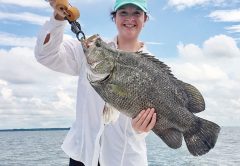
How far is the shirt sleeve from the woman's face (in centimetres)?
61

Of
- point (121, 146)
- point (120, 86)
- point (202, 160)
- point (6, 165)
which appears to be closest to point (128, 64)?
point (120, 86)

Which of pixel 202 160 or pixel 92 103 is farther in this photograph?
pixel 202 160

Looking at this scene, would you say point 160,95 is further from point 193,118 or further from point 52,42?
→ point 52,42

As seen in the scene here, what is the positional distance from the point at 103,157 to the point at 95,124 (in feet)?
1.43

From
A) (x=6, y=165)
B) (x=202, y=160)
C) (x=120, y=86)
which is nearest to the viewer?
(x=120, y=86)

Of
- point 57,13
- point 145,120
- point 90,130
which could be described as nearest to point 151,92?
point 145,120

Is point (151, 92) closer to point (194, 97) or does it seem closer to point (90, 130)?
point (194, 97)

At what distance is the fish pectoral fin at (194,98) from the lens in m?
5.27

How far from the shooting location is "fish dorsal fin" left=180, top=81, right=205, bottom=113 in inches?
207

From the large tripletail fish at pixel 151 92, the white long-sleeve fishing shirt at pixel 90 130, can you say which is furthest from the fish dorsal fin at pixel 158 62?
the white long-sleeve fishing shirt at pixel 90 130

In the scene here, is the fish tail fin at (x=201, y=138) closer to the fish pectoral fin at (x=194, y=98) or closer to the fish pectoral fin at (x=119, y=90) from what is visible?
the fish pectoral fin at (x=194, y=98)

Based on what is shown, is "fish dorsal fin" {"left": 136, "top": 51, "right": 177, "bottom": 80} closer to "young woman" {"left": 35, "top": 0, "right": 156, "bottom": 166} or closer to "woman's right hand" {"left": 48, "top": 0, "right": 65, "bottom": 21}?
"young woman" {"left": 35, "top": 0, "right": 156, "bottom": 166}

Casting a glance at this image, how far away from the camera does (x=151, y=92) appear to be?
16.7 feet

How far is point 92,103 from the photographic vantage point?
223 inches
